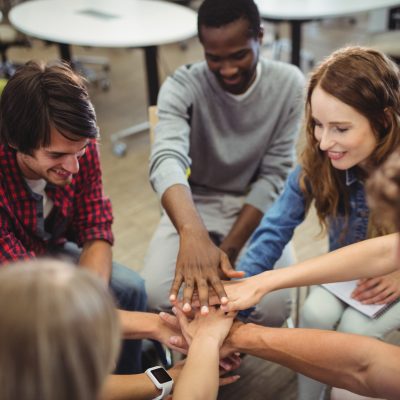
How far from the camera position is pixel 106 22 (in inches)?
142

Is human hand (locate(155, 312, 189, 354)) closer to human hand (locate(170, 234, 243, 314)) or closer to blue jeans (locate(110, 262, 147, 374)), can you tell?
human hand (locate(170, 234, 243, 314))

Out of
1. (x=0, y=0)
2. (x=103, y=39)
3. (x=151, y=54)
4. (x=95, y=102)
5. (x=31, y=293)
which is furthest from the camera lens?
(x=0, y=0)

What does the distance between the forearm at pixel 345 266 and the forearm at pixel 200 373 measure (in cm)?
26

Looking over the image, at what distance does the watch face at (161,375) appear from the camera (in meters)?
1.42

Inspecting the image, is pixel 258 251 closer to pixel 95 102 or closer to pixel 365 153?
pixel 365 153

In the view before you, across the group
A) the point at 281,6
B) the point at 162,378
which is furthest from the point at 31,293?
the point at 281,6

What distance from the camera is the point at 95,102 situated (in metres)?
4.53

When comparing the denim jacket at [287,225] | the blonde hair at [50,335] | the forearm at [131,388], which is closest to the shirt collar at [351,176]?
the denim jacket at [287,225]

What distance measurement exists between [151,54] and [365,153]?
2292 millimetres

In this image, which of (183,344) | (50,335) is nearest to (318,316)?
(183,344)

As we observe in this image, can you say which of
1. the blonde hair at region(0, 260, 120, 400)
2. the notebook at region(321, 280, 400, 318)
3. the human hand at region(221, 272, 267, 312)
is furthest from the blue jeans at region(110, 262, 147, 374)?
the blonde hair at region(0, 260, 120, 400)

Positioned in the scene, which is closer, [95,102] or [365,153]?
[365,153]

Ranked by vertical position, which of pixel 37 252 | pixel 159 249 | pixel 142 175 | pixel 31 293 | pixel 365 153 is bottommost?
pixel 142 175

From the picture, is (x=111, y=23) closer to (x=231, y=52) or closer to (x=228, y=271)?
(x=231, y=52)
